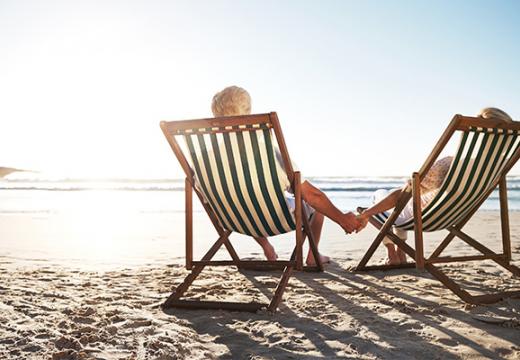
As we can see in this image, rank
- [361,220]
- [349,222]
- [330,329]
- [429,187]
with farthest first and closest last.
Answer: [361,220] < [349,222] < [429,187] < [330,329]

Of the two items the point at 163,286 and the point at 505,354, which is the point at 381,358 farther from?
the point at 163,286

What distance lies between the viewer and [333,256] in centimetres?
486

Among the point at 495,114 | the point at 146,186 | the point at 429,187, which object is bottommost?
the point at 146,186

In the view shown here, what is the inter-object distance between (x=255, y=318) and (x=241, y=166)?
0.89 meters

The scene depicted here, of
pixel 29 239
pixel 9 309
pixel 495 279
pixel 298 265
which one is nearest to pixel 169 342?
pixel 298 265

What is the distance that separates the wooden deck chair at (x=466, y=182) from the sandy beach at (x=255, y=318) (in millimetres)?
242

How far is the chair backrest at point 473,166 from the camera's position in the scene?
2.77 meters

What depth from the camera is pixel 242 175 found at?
2838mm

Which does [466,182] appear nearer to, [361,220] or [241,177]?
[361,220]

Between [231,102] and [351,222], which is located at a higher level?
[231,102]

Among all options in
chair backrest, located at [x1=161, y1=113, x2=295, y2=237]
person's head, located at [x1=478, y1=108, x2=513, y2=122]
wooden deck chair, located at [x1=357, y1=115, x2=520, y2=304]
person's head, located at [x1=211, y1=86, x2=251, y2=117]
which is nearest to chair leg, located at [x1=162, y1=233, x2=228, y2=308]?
chair backrest, located at [x1=161, y1=113, x2=295, y2=237]

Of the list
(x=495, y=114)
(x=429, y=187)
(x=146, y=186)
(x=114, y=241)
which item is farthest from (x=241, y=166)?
(x=146, y=186)

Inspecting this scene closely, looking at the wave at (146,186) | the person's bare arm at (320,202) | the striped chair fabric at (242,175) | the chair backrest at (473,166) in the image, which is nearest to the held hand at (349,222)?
the person's bare arm at (320,202)

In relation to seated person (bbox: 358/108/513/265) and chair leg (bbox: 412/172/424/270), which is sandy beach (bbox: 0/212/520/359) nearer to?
chair leg (bbox: 412/172/424/270)
